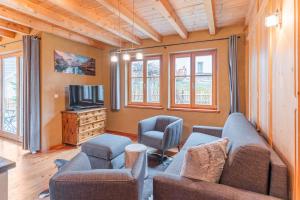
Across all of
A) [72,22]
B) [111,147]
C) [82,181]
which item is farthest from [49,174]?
[72,22]

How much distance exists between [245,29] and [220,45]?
0.54m

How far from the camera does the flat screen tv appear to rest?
13.7 ft

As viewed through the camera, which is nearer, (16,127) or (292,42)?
(292,42)

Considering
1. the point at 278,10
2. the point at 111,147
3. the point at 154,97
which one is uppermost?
the point at 278,10

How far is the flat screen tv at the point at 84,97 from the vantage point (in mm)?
4188

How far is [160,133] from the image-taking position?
356cm

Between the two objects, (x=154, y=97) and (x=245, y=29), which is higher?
(x=245, y=29)

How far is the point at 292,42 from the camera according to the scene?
4.05 feet

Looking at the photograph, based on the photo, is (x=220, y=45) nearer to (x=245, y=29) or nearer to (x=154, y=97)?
(x=245, y=29)

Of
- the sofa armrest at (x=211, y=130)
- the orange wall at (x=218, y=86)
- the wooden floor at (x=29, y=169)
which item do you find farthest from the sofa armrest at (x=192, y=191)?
the orange wall at (x=218, y=86)

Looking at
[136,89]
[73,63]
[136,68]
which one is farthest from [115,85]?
[73,63]

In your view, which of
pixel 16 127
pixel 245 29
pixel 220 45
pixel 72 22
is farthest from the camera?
pixel 16 127

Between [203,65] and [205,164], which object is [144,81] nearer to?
[203,65]

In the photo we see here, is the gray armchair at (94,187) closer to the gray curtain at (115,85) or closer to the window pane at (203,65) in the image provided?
the window pane at (203,65)
